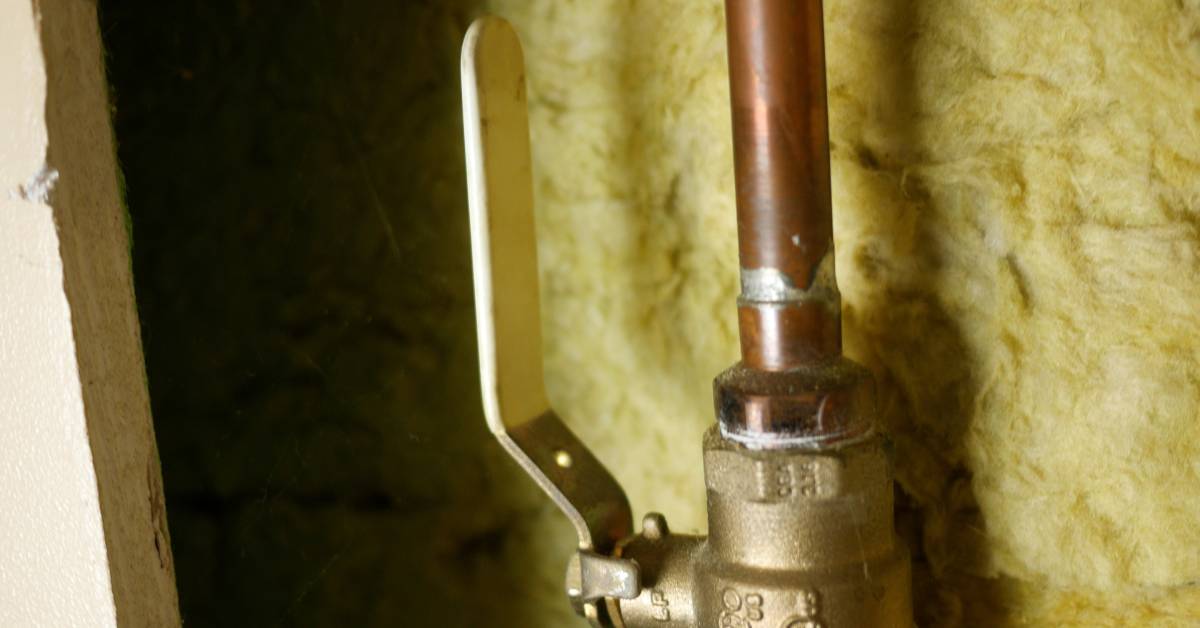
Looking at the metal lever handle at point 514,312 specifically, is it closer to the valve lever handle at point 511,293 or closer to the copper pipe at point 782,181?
the valve lever handle at point 511,293

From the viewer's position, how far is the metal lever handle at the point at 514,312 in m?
0.64

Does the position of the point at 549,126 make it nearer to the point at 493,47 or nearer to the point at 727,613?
the point at 493,47

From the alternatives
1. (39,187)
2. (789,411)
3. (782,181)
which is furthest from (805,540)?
(39,187)

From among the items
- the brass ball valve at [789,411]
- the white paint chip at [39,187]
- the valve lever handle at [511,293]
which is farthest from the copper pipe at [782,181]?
the white paint chip at [39,187]

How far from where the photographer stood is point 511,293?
67cm

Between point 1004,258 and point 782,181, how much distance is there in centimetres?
15

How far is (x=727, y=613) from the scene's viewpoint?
1.90 feet

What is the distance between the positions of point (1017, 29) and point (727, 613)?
359 millimetres

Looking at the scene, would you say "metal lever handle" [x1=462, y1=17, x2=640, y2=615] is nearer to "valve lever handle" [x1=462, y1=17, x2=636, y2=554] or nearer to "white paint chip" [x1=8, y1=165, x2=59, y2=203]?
"valve lever handle" [x1=462, y1=17, x2=636, y2=554]

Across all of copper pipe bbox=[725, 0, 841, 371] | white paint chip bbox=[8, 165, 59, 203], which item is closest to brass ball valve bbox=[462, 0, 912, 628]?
copper pipe bbox=[725, 0, 841, 371]

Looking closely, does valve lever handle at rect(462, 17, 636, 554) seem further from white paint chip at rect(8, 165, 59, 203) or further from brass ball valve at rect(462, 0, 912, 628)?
white paint chip at rect(8, 165, 59, 203)

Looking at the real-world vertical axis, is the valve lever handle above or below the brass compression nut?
above

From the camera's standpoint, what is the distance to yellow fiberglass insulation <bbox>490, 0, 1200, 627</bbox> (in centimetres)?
59

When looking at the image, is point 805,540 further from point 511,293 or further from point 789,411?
point 511,293
